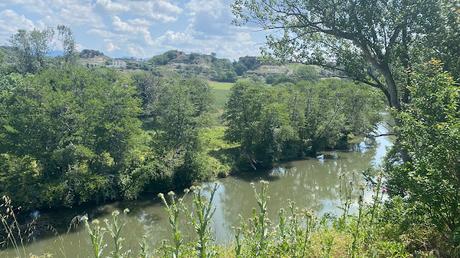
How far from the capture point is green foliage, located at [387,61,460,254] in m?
4.24

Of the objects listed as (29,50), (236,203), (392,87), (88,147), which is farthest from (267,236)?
(29,50)

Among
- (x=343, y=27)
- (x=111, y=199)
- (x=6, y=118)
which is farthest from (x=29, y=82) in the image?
(x=343, y=27)

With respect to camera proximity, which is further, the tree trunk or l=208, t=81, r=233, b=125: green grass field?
l=208, t=81, r=233, b=125: green grass field

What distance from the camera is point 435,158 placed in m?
4.36

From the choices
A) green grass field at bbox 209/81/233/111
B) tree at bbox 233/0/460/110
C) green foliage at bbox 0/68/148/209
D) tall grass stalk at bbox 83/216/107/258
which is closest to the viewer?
tall grass stalk at bbox 83/216/107/258

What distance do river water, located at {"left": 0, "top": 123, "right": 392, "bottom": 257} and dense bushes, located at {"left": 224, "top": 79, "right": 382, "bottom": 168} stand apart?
195 cm

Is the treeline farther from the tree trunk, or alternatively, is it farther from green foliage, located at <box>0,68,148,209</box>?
the tree trunk

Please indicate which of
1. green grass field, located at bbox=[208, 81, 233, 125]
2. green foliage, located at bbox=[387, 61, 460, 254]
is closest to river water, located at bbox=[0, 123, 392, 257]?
green grass field, located at bbox=[208, 81, 233, 125]

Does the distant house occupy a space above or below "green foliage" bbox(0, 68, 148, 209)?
above

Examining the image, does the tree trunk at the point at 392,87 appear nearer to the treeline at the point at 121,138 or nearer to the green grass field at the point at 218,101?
the treeline at the point at 121,138

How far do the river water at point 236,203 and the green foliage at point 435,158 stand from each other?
35.2 feet

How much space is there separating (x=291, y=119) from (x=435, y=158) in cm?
3484

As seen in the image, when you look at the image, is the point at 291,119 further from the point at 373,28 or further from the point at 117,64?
the point at 117,64

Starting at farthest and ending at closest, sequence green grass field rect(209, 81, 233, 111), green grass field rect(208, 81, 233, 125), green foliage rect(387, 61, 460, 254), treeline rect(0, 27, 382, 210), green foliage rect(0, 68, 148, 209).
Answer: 1. green grass field rect(209, 81, 233, 111)
2. green grass field rect(208, 81, 233, 125)
3. treeline rect(0, 27, 382, 210)
4. green foliage rect(0, 68, 148, 209)
5. green foliage rect(387, 61, 460, 254)
